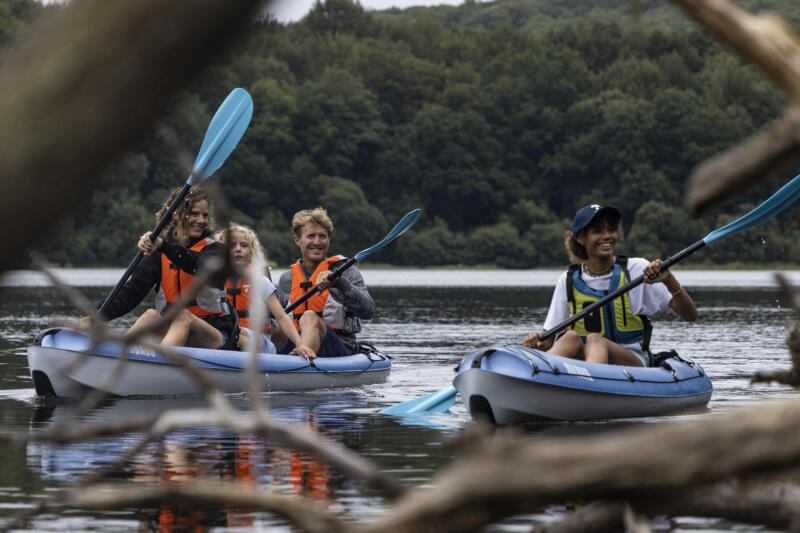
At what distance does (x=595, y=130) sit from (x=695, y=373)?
221 feet

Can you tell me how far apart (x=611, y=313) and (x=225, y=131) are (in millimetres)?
3215

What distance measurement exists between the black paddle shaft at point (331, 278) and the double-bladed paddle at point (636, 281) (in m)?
1.75

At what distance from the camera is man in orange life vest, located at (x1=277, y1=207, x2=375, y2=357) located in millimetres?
10727

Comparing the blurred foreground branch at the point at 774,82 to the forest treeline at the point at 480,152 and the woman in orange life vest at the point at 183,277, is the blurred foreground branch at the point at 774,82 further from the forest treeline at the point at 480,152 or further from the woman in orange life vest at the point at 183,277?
the forest treeline at the point at 480,152

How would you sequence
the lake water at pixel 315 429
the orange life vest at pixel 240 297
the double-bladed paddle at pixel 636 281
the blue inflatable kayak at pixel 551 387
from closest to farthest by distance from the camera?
the lake water at pixel 315 429, the blue inflatable kayak at pixel 551 387, the double-bladed paddle at pixel 636 281, the orange life vest at pixel 240 297

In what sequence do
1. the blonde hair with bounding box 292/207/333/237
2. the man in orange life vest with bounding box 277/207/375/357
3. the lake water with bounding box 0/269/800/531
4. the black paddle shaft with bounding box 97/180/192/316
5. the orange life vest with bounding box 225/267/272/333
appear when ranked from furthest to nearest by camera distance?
the man in orange life vest with bounding box 277/207/375/357
the blonde hair with bounding box 292/207/333/237
the orange life vest with bounding box 225/267/272/333
the black paddle shaft with bounding box 97/180/192/316
the lake water with bounding box 0/269/800/531

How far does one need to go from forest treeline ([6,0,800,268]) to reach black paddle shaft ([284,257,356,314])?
48.6 meters

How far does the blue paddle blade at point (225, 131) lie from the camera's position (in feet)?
30.6

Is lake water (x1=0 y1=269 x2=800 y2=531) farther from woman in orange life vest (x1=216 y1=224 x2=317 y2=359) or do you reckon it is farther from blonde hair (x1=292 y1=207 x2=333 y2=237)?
blonde hair (x1=292 y1=207 x2=333 y2=237)

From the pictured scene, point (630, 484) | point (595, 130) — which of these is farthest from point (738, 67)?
point (630, 484)

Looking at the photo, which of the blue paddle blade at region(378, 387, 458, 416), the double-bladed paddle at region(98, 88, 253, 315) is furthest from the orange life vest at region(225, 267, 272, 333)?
the blue paddle blade at region(378, 387, 458, 416)

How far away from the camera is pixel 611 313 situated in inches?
327

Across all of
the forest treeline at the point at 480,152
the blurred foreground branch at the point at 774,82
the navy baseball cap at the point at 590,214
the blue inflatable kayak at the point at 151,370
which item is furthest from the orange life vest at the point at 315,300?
the forest treeline at the point at 480,152

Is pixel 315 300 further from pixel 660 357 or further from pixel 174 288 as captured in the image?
pixel 660 357
